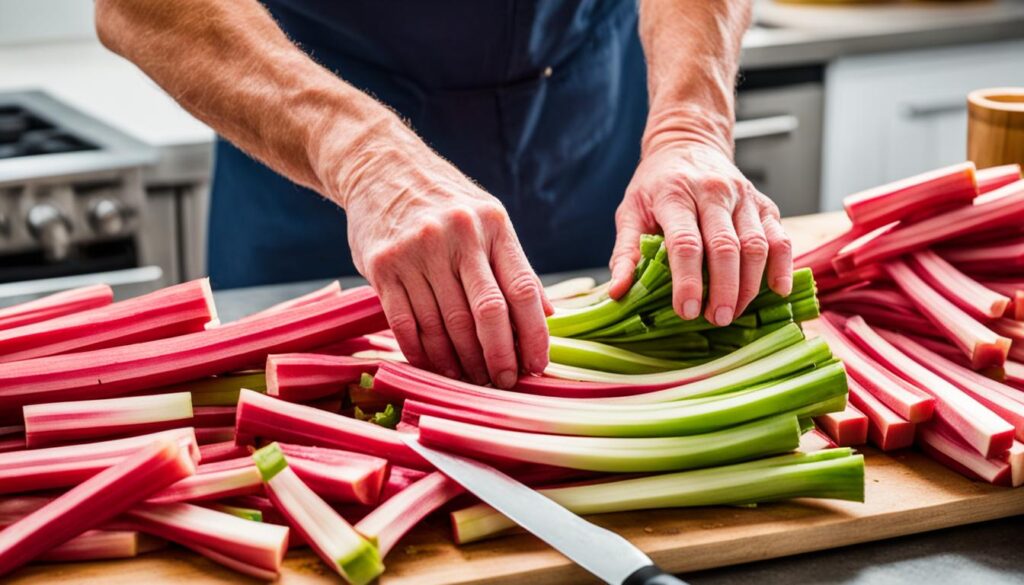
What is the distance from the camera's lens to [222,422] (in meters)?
1.84

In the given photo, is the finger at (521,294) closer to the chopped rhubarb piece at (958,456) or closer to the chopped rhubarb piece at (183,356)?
the chopped rhubarb piece at (183,356)

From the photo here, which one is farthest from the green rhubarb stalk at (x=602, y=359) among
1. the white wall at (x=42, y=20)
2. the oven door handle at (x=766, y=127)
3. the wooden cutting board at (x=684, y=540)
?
the white wall at (x=42, y=20)

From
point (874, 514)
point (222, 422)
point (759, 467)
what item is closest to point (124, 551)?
point (222, 422)

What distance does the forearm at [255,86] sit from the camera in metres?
1.98

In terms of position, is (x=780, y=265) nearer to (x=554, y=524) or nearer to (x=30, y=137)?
(x=554, y=524)

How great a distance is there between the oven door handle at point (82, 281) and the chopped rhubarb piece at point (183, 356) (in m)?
1.48

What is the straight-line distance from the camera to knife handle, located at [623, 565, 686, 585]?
1409 millimetres

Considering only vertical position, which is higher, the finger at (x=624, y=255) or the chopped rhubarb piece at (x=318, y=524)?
the finger at (x=624, y=255)

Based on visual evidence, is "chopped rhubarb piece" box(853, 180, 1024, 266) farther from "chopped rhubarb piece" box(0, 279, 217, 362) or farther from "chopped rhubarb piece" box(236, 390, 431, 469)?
"chopped rhubarb piece" box(0, 279, 217, 362)

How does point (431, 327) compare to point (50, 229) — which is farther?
point (50, 229)

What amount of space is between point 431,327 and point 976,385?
0.81 m

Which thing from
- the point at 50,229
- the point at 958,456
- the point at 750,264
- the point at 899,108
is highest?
the point at 750,264

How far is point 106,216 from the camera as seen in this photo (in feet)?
11.0

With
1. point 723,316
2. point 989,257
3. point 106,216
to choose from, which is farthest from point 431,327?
point 106,216
